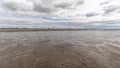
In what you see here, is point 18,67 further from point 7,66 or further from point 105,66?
point 105,66

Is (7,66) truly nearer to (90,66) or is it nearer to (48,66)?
(48,66)

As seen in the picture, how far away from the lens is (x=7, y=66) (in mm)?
4895

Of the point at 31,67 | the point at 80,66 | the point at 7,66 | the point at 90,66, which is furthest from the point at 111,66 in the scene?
the point at 7,66

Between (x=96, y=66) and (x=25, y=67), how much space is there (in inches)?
160

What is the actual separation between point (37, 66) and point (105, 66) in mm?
3960

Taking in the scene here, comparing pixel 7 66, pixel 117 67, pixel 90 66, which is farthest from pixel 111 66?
pixel 7 66

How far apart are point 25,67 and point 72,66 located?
104 inches

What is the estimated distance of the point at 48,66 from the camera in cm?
496

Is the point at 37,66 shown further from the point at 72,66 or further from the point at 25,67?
the point at 72,66

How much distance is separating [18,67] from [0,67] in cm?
96

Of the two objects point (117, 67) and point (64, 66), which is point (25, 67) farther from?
point (117, 67)

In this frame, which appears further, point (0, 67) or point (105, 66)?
point (105, 66)

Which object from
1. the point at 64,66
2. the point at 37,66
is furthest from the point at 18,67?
the point at 64,66

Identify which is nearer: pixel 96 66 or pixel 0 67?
pixel 0 67
